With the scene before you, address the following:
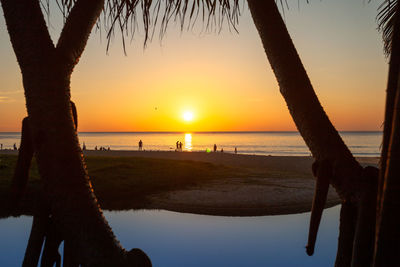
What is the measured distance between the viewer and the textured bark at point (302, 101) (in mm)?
2322

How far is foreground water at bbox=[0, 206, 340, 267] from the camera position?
32.1ft

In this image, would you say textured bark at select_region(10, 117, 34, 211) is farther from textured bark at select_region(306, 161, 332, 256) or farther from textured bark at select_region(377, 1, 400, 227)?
textured bark at select_region(377, 1, 400, 227)

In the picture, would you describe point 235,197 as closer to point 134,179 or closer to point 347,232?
point 134,179

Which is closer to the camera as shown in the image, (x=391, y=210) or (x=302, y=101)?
(x=391, y=210)

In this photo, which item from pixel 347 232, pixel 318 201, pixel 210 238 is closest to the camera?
pixel 318 201

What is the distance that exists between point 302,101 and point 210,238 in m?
9.20

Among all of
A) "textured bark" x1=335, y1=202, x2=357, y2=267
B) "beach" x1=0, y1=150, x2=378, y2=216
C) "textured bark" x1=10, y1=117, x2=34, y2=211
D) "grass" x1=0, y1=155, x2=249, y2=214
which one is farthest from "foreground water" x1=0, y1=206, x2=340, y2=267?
"textured bark" x1=10, y1=117, x2=34, y2=211

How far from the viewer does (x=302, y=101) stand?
7.98 feet

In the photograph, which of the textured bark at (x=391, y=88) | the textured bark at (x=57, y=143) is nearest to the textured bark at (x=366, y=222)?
the textured bark at (x=391, y=88)

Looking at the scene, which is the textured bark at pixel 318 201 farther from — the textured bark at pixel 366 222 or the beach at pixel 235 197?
the beach at pixel 235 197

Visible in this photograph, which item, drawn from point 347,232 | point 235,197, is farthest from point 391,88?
point 235,197

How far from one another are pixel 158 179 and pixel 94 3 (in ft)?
53.1

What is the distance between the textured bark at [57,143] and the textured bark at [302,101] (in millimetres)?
1341

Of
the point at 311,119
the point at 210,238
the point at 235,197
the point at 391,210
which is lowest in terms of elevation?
the point at 210,238
